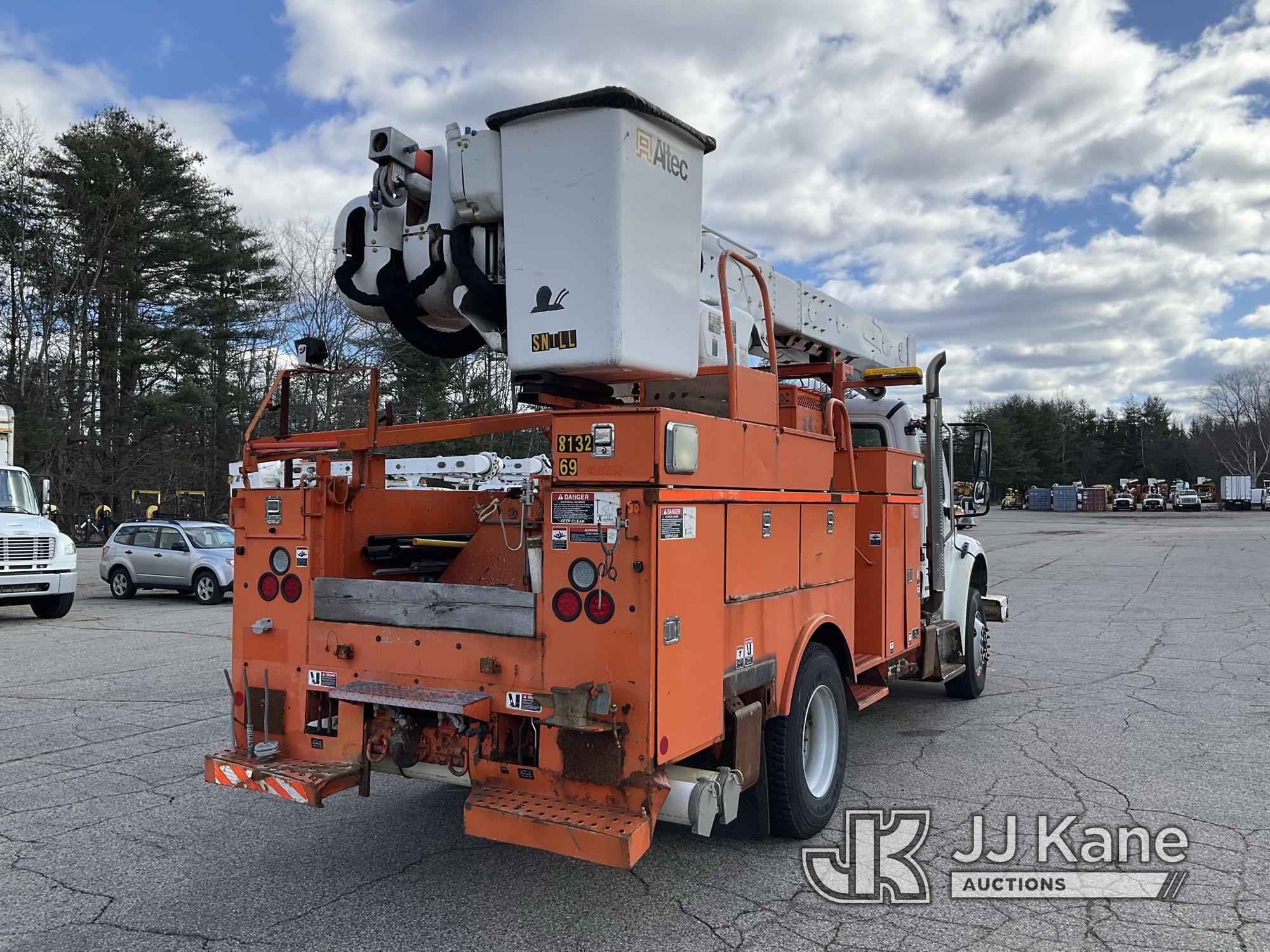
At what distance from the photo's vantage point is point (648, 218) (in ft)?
12.4

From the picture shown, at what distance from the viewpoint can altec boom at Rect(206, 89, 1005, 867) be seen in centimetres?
360

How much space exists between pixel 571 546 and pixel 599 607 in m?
0.27

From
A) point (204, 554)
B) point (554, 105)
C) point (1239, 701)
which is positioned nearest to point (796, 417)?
point (554, 105)

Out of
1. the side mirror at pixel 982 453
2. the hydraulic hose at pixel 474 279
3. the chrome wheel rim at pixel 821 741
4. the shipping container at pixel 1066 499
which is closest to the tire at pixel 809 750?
the chrome wheel rim at pixel 821 741

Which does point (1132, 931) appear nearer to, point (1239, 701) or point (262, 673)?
point (262, 673)

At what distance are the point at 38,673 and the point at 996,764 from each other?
938 cm

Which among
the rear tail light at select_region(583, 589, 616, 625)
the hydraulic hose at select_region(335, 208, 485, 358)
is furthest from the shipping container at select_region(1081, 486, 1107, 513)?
the rear tail light at select_region(583, 589, 616, 625)

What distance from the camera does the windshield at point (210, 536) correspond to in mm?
17686

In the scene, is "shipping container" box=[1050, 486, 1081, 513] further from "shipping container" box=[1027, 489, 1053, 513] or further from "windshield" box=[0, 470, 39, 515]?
"windshield" box=[0, 470, 39, 515]

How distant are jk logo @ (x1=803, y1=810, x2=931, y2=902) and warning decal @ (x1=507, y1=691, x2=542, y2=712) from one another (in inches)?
62.9

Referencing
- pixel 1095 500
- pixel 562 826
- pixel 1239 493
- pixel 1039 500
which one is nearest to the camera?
pixel 562 826

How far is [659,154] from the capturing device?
12.5 ft

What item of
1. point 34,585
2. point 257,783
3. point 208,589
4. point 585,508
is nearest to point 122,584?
point 208,589

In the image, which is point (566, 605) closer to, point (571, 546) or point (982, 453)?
point (571, 546)
